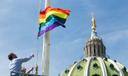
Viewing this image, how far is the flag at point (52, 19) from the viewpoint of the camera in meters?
24.3

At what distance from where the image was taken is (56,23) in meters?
24.4

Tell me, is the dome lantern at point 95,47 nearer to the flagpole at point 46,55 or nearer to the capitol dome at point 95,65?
the capitol dome at point 95,65

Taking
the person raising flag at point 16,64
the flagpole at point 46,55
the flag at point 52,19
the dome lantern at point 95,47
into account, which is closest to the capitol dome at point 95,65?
the dome lantern at point 95,47

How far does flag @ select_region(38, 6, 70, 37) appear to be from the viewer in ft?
79.9

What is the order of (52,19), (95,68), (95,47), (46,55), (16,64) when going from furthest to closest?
(95,47) < (95,68) < (52,19) < (46,55) < (16,64)

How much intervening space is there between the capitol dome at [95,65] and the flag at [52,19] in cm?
9721

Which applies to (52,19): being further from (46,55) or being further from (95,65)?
(95,65)

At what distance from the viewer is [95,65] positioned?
12431 centimetres

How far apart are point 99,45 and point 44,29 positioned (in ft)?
368

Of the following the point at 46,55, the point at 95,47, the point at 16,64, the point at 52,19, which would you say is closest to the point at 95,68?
the point at 95,47

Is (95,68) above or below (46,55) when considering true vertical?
below

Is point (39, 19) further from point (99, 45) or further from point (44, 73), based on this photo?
point (99, 45)

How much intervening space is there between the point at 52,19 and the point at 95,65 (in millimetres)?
100359

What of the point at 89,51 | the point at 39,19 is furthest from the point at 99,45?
the point at 39,19
